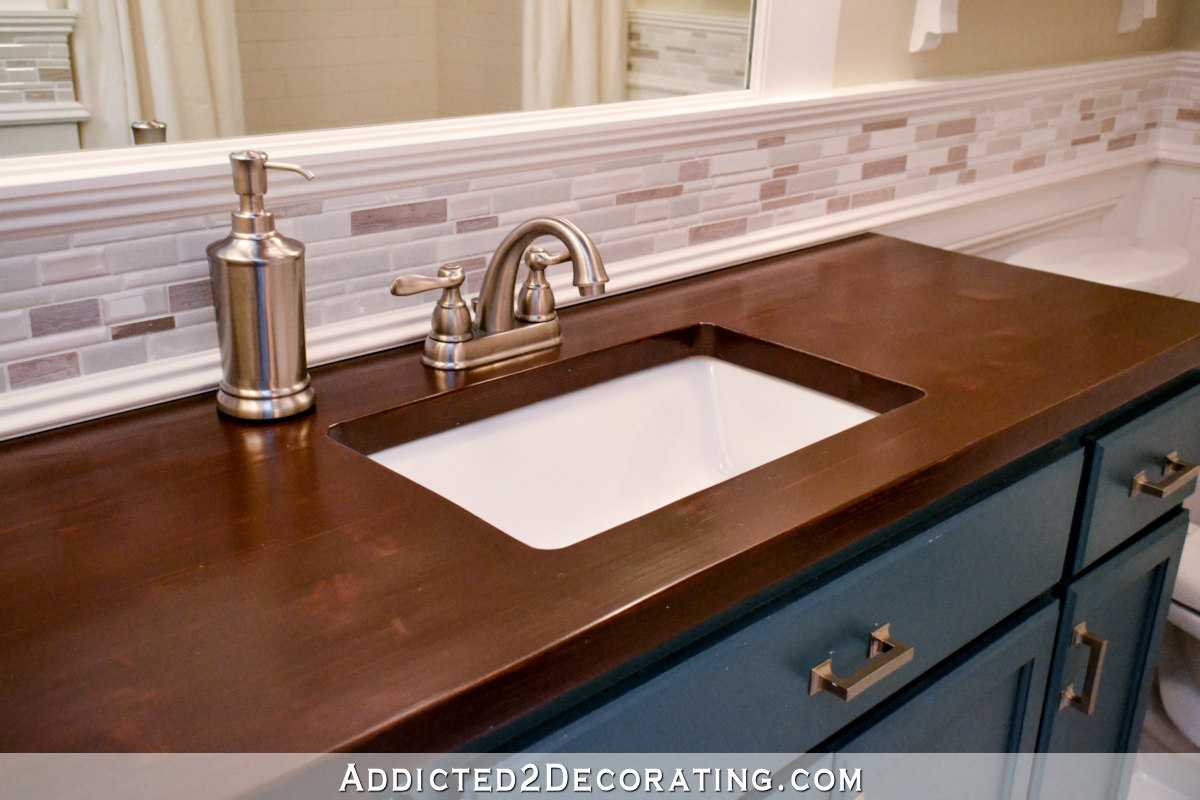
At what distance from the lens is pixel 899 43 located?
1.71 metres

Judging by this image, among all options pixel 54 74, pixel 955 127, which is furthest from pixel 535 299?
pixel 955 127

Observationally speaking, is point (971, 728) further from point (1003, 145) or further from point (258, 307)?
point (1003, 145)

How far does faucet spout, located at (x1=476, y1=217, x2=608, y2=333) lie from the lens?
102 cm

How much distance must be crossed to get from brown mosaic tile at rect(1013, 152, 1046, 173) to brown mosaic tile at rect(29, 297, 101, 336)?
5.26 ft

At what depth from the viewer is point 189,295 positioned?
1032 millimetres

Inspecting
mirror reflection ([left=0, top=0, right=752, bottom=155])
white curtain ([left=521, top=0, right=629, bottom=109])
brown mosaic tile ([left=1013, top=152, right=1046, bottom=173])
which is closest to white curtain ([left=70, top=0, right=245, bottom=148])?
mirror reflection ([left=0, top=0, right=752, bottom=155])

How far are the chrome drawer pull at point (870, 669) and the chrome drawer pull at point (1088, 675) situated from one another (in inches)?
15.9

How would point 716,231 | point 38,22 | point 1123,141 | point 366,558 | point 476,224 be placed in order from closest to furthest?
point 366,558
point 38,22
point 476,224
point 716,231
point 1123,141

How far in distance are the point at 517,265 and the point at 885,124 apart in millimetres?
806

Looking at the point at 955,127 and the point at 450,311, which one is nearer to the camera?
the point at 450,311

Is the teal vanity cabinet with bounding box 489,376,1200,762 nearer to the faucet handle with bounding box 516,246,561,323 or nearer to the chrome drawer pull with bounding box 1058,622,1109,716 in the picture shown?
the chrome drawer pull with bounding box 1058,622,1109,716

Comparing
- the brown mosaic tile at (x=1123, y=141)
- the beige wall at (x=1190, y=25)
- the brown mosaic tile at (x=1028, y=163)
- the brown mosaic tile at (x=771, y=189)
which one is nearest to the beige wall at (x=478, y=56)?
the brown mosaic tile at (x=771, y=189)

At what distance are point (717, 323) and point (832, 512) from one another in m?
0.48

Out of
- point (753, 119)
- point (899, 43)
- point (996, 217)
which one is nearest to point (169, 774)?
point (753, 119)
